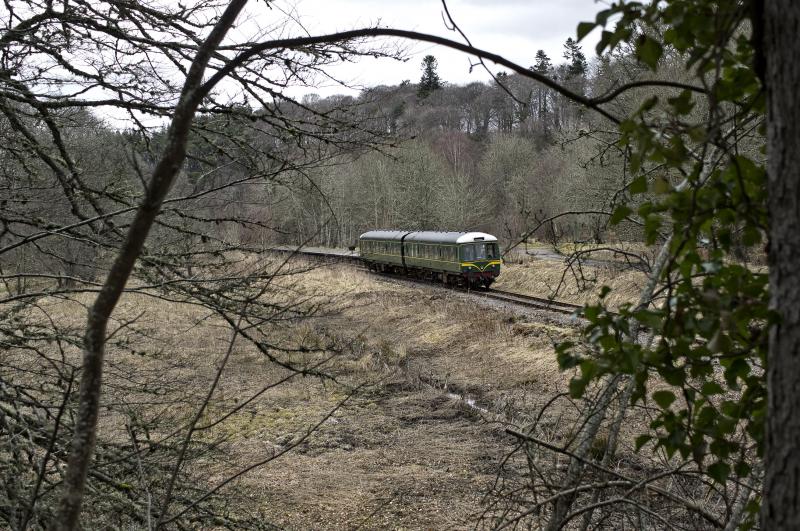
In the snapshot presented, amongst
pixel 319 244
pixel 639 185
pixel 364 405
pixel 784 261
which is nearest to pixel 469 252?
pixel 364 405

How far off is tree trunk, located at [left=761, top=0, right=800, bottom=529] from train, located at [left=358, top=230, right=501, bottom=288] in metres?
19.6

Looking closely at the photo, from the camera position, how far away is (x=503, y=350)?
1380 centimetres

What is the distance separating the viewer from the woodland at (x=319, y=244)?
1.33m

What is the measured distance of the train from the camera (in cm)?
2238

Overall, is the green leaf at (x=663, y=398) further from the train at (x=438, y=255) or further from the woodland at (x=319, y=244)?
the train at (x=438, y=255)

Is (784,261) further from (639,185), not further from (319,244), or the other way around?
(319,244)

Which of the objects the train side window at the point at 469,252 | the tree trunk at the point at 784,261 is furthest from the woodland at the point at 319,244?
the train side window at the point at 469,252

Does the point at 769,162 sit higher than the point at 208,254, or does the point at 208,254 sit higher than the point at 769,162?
the point at 769,162

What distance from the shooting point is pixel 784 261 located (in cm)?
114

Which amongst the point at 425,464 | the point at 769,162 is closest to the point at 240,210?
the point at 769,162

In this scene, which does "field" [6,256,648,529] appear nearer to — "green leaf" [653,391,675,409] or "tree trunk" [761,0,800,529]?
"green leaf" [653,391,675,409]

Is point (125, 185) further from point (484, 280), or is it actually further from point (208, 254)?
point (484, 280)

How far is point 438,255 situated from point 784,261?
2327 cm

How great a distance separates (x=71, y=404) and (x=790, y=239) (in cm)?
328
